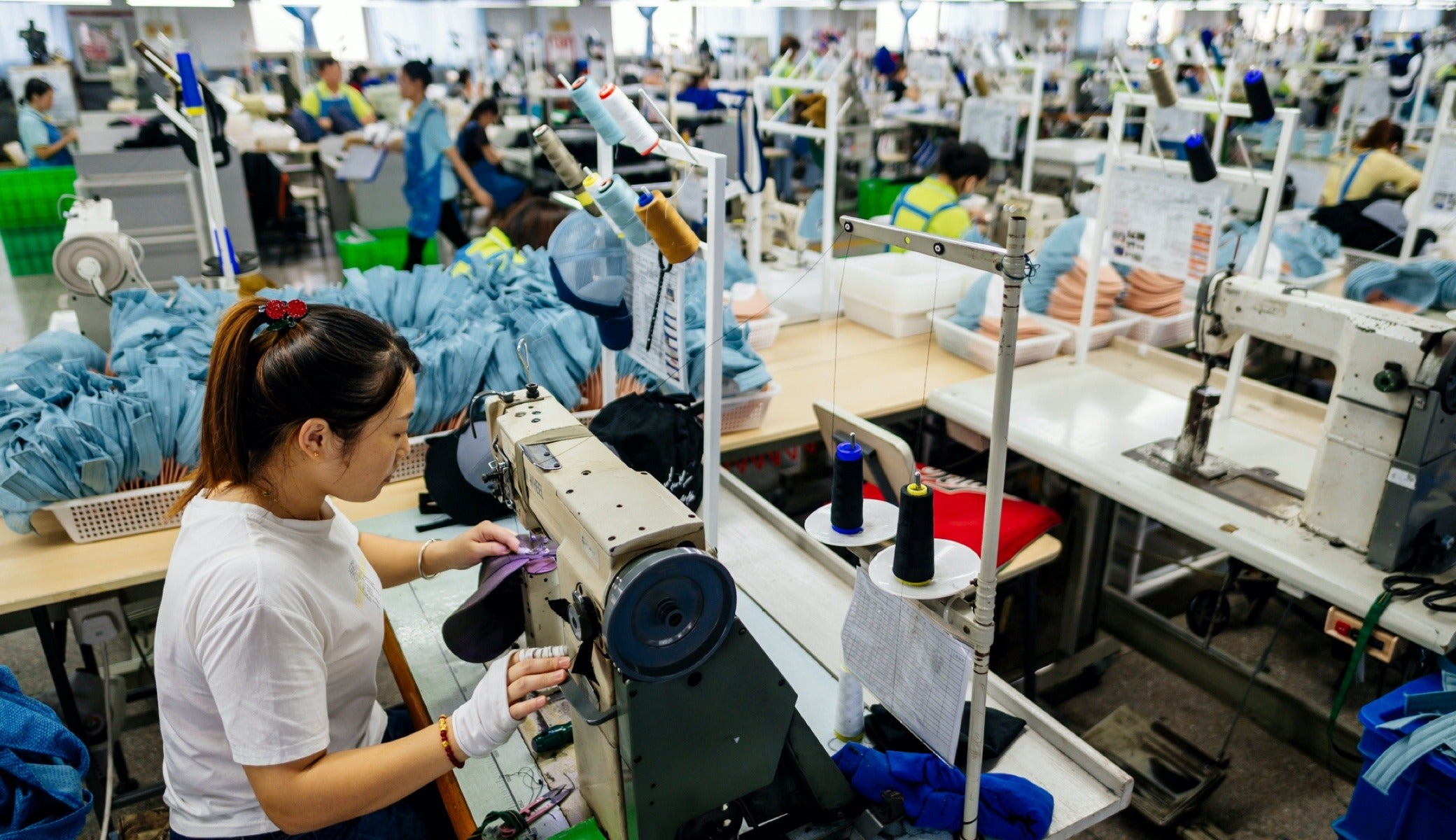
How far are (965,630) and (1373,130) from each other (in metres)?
5.75

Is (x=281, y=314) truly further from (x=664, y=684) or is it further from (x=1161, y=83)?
(x=1161, y=83)

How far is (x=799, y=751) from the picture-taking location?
118 centimetres

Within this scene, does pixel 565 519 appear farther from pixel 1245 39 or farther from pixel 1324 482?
pixel 1245 39

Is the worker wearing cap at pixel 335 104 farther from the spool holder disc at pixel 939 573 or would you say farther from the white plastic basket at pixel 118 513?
the spool holder disc at pixel 939 573

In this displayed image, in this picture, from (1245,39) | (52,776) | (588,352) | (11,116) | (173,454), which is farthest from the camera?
(1245,39)

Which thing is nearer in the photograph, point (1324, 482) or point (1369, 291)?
point (1324, 482)

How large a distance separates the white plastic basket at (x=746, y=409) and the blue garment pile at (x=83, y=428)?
1.23 meters

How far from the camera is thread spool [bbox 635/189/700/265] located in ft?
4.77

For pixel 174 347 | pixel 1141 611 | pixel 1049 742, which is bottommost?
pixel 1141 611

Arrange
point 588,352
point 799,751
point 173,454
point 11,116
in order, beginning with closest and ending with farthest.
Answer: point 799,751 → point 173,454 → point 588,352 → point 11,116

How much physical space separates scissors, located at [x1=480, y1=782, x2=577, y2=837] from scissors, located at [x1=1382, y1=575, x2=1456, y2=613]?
1509 mm

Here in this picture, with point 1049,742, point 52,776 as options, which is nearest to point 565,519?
point 52,776

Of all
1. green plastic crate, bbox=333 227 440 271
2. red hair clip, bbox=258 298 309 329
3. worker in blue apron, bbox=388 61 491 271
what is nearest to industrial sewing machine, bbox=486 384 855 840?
red hair clip, bbox=258 298 309 329

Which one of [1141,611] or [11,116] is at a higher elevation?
[11,116]
